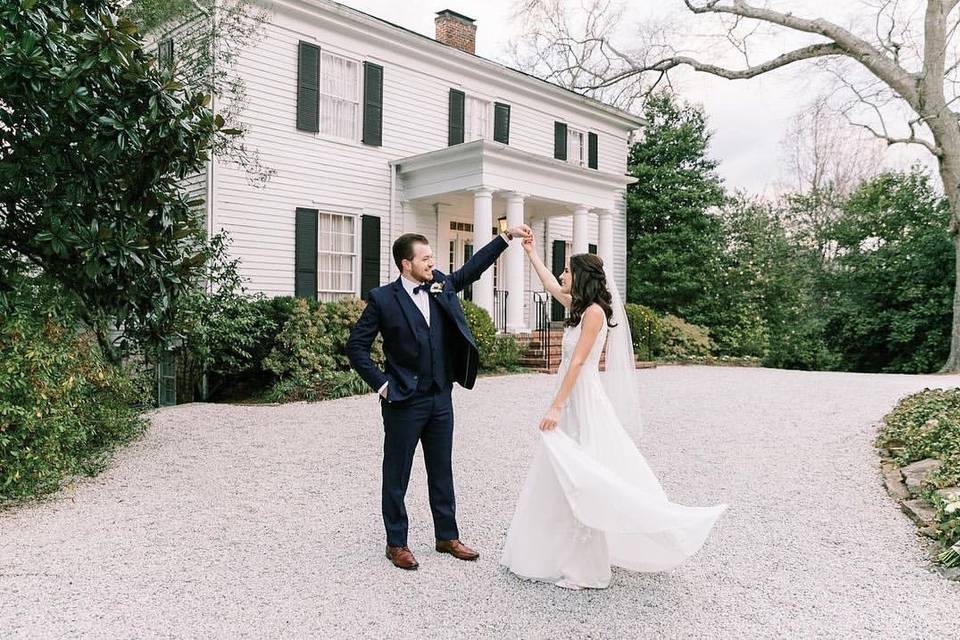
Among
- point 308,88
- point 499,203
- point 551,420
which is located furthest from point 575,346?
point 499,203

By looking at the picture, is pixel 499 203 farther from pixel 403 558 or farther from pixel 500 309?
pixel 403 558

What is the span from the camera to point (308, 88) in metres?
13.4

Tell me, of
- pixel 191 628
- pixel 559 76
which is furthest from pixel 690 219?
pixel 191 628

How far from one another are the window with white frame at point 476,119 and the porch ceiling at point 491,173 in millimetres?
2233

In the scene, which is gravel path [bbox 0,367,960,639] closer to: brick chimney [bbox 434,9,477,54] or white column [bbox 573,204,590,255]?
white column [bbox 573,204,590,255]

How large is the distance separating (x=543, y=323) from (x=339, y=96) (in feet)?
22.1

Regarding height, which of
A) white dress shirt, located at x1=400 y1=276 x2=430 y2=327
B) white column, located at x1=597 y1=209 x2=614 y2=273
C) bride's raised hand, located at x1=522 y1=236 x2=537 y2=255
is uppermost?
white column, located at x1=597 y1=209 x2=614 y2=273

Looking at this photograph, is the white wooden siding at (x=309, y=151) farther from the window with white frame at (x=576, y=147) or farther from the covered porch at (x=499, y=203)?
the window with white frame at (x=576, y=147)

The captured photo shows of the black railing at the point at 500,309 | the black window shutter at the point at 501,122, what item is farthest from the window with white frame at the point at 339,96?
the black railing at the point at 500,309

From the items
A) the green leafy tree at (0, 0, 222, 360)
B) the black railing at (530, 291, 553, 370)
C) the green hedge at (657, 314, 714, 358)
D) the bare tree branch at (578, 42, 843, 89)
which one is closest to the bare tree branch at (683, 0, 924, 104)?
the bare tree branch at (578, 42, 843, 89)

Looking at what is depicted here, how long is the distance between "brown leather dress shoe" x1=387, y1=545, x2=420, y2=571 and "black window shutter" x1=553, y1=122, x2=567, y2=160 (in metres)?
15.4

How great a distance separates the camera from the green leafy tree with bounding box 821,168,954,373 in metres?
18.0

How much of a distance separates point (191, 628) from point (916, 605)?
3.64 m

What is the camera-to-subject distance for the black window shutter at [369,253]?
14094 millimetres
